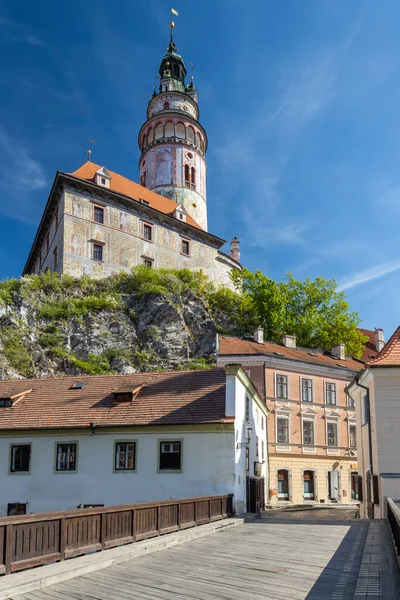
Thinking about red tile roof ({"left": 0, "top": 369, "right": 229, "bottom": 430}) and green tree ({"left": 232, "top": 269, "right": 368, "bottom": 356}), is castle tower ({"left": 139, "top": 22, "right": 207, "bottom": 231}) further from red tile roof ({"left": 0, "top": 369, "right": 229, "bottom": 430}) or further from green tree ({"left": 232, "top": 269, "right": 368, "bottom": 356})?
red tile roof ({"left": 0, "top": 369, "right": 229, "bottom": 430})

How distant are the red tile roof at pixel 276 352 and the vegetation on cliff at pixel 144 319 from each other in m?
5.68

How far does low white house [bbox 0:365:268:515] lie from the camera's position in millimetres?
19469

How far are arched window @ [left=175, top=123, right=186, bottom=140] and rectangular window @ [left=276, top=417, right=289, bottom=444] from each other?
45997 millimetres

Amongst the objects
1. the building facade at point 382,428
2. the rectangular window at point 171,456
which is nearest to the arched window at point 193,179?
the building facade at point 382,428

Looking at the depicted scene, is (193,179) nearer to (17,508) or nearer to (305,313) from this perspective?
(305,313)

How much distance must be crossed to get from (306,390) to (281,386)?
2.19 metres

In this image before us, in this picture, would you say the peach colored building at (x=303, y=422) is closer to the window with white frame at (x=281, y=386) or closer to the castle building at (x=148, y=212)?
the window with white frame at (x=281, y=386)

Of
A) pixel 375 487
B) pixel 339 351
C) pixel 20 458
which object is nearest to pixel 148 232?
pixel 339 351

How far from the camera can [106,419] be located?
2130 centimetres

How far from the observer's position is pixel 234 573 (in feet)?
30.3

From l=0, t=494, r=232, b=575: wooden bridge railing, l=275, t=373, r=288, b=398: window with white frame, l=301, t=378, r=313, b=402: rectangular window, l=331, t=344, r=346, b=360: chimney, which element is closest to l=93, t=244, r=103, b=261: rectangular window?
l=331, t=344, r=346, b=360: chimney

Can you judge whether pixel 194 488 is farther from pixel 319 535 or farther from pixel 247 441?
pixel 319 535

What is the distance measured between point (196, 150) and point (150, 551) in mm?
64725

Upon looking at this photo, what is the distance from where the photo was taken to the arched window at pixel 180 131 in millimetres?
70562
